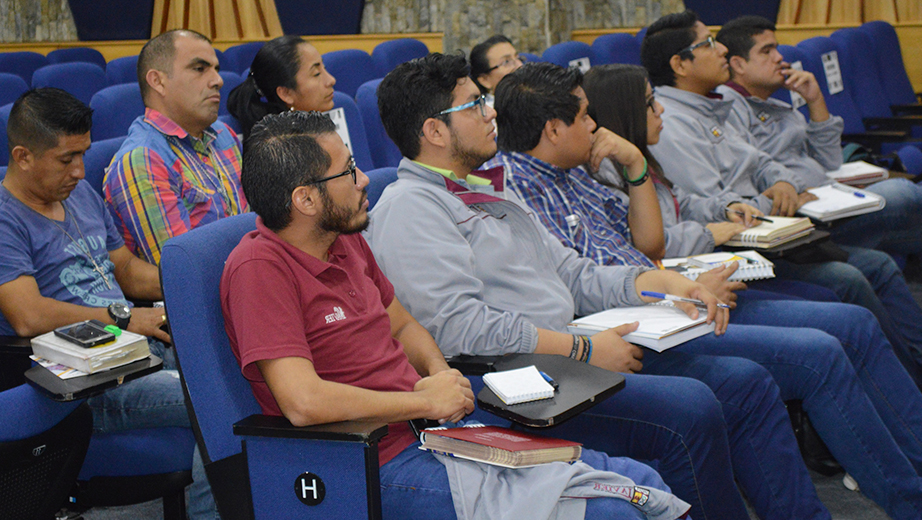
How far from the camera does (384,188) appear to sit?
1.88 m

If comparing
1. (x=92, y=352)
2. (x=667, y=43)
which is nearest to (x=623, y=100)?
(x=667, y=43)

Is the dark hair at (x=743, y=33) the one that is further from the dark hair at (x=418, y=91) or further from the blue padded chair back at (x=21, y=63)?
the blue padded chair back at (x=21, y=63)

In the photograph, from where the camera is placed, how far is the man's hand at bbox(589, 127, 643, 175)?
2.24 metres

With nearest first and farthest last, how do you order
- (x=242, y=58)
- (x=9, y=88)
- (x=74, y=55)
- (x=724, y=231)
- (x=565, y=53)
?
(x=724, y=231)
(x=9, y=88)
(x=565, y=53)
(x=242, y=58)
(x=74, y=55)

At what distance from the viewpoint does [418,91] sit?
5.89ft

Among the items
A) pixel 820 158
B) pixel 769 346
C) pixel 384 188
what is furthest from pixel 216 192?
pixel 820 158

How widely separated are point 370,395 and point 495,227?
0.61m

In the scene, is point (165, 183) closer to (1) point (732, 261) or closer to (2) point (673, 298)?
(2) point (673, 298)

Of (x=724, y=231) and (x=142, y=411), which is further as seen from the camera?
(x=724, y=231)

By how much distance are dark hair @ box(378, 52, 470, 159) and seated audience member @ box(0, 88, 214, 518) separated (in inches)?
27.8

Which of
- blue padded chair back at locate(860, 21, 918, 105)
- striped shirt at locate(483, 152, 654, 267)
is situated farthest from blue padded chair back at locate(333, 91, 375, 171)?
blue padded chair back at locate(860, 21, 918, 105)

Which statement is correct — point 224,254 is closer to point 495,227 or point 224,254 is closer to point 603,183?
point 495,227

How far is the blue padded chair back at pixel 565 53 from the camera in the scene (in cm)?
433

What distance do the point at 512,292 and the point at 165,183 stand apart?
98cm
